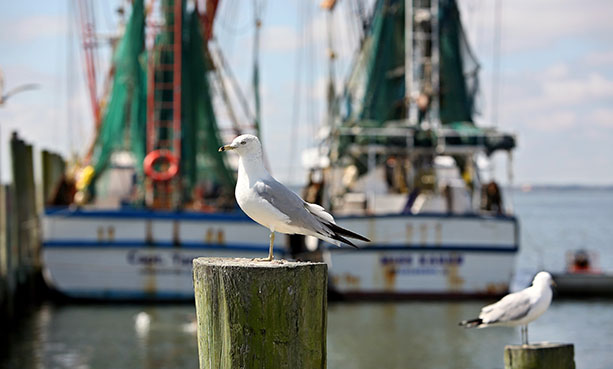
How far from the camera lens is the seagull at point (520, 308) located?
28.8ft

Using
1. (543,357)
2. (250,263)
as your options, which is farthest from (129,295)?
(250,263)

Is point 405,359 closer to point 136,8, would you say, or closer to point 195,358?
point 195,358

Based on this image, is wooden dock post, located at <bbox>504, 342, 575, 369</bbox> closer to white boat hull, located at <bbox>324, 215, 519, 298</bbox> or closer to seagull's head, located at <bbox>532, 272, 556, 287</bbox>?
seagull's head, located at <bbox>532, 272, 556, 287</bbox>

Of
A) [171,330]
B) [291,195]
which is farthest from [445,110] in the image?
[291,195]

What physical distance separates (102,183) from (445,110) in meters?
9.02

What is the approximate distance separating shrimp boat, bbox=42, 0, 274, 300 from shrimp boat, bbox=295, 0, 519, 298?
227 centimetres

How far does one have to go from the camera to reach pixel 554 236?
2844 inches

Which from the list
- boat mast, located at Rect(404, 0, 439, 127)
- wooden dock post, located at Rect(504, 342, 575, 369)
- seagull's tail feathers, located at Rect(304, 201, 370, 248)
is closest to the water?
boat mast, located at Rect(404, 0, 439, 127)

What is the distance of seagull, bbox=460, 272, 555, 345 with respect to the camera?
8766 mm

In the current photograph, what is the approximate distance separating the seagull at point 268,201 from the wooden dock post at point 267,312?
1093 millimetres

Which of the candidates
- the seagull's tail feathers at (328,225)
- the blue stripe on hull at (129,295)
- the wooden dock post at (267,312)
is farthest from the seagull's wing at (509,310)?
the blue stripe on hull at (129,295)

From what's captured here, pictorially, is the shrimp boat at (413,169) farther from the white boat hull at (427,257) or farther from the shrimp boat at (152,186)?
the shrimp boat at (152,186)

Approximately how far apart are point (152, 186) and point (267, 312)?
66.0 ft

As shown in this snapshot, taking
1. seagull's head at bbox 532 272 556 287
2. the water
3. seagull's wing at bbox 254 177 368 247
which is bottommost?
the water
